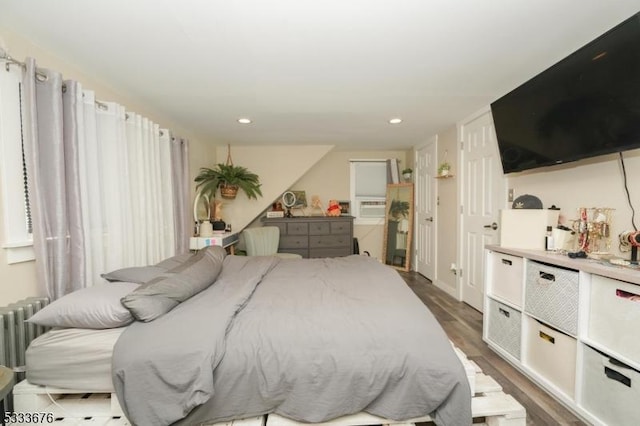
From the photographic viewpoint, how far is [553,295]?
158cm

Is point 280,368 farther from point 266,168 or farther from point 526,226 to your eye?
point 266,168

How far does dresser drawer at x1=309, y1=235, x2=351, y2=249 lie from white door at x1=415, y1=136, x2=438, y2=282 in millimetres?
1175

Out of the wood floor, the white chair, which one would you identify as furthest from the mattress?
the white chair

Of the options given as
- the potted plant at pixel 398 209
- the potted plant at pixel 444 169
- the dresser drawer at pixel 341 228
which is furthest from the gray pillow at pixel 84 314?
the potted plant at pixel 398 209

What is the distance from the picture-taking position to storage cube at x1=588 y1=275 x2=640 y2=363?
1.20 meters

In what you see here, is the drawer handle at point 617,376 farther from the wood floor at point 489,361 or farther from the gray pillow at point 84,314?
the gray pillow at point 84,314

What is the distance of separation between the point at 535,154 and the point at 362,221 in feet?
9.96

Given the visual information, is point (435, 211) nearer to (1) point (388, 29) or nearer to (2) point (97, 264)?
(1) point (388, 29)

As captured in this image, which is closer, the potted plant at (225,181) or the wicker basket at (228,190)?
the potted plant at (225,181)

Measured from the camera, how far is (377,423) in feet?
3.72

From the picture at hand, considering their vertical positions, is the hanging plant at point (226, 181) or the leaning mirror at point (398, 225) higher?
the hanging plant at point (226, 181)

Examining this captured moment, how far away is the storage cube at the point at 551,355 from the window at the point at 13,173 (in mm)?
3068

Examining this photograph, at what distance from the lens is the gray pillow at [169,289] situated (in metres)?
1.22

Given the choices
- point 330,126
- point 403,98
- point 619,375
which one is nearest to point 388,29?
point 403,98
